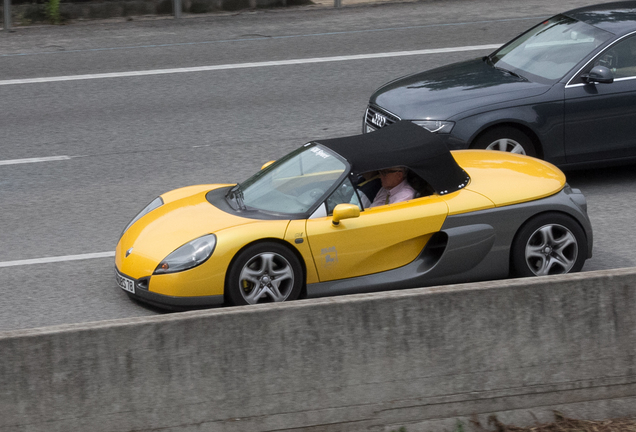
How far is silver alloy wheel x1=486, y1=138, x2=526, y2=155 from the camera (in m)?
8.56

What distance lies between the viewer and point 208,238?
617cm

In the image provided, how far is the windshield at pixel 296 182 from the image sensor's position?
649 centimetres

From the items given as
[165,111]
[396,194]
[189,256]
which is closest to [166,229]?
[189,256]

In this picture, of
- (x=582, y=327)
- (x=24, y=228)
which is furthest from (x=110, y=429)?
(x=24, y=228)

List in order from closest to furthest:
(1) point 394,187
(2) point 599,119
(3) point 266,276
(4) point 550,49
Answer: (3) point 266,276 < (1) point 394,187 < (2) point 599,119 < (4) point 550,49

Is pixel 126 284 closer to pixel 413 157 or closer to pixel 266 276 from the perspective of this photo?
pixel 266 276

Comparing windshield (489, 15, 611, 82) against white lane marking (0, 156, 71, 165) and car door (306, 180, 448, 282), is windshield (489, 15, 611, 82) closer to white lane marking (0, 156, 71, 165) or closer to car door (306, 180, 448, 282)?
car door (306, 180, 448, 282)

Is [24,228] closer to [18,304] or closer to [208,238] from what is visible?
[18,304]

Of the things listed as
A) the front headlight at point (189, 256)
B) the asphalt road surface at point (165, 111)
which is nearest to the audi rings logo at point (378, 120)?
the asphalt road surface at point (165, 111)

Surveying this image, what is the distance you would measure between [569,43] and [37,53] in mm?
9239

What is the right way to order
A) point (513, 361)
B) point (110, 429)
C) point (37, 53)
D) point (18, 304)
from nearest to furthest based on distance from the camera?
point (110, 429) → point (513, 361) → point (18, 304) → point (37, 53)

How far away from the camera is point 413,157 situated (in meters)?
6.56

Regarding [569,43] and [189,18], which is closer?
[569,43]

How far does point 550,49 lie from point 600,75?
91 centimetres
